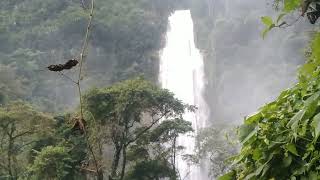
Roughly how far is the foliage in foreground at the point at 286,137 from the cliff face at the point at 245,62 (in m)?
30.8

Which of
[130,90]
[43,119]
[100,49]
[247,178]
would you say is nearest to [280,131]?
[247,178]

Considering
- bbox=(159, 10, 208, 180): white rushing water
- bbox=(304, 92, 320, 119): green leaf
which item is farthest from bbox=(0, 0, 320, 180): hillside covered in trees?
bbox=(159, 10, 208, 180): white rushing water

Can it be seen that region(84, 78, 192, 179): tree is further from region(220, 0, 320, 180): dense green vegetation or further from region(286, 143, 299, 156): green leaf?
region(286, 143, 299, 156): green leaf

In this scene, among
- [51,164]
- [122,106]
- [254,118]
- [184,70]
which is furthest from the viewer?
[184,70]

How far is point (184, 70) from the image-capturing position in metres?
36.1

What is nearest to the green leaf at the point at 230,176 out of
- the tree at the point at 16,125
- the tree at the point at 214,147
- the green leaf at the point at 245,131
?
the green leaf at the point at 245,131

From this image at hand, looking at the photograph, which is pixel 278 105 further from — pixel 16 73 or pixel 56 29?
pixel 56 29

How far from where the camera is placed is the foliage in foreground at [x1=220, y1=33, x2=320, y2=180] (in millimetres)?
1146

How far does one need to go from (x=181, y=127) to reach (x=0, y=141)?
641 cm

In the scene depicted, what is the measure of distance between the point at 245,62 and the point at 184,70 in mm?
4650

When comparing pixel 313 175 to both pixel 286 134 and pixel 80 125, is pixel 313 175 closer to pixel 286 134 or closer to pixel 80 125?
pixel 286 134

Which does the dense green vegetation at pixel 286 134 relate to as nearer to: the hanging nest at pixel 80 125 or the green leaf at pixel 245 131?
the green leaf at pixel 245 131

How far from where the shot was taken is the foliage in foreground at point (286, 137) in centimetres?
115

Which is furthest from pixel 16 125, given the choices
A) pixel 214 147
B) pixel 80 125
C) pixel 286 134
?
pixel 286 134
